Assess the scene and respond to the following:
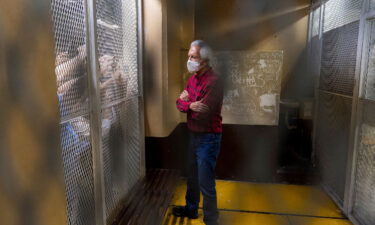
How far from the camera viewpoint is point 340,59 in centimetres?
173

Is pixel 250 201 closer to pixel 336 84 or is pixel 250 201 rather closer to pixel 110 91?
pixel 336 84

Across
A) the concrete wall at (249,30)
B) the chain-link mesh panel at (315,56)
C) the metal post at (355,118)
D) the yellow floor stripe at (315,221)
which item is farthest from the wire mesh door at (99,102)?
the chain-link mesh panel at (315,56)

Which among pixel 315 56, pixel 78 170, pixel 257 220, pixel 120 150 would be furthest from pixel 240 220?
pixel 315 56

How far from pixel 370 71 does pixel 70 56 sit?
1.53m

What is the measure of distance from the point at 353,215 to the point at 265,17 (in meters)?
1.64

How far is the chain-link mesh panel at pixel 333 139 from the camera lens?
5.53ft

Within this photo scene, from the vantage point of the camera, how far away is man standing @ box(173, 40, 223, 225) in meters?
1.39

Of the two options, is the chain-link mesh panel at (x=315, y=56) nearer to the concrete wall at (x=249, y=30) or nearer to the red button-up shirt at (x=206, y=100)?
the concrete wall at (x=249, y=30)

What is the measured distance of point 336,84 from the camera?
180cm

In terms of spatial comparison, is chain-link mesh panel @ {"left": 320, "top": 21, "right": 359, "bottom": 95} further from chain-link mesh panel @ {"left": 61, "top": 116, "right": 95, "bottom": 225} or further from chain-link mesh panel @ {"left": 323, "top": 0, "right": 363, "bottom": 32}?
chain-link mesh panel @ {"left": 61, "top": 116, "right": 95, "bottom": 225}

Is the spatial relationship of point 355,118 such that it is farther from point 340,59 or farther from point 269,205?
point 269,205

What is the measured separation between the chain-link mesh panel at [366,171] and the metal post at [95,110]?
1405mm

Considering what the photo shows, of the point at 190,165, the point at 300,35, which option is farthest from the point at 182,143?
the point at 300,35

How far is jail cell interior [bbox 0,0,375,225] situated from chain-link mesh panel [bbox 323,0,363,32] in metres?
0.01
